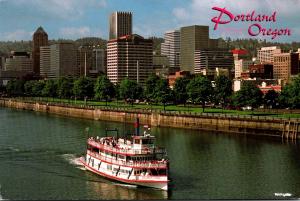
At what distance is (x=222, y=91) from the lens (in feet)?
218

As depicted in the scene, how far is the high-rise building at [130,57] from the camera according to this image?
136m

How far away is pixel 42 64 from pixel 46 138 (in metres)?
156

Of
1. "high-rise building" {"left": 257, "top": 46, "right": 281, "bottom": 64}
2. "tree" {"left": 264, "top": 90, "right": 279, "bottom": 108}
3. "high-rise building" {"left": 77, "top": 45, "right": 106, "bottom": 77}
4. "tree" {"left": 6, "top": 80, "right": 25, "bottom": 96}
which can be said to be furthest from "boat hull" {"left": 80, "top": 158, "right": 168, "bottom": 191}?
"high-rise building" {"left": 77, "top": 45, "right": 106, "bottom": 77}

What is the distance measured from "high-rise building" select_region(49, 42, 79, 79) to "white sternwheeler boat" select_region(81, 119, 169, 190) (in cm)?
15574

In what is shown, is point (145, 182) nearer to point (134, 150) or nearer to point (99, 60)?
point (134, 150)

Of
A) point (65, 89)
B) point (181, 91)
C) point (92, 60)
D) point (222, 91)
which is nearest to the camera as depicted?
point (222, 91)

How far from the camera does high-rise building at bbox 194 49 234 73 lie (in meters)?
168

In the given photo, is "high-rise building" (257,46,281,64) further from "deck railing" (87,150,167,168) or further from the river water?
"deck railing" (87,150,167,168)

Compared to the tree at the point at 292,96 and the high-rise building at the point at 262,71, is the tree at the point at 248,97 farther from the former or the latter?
the high-rise building at the point at 262,71

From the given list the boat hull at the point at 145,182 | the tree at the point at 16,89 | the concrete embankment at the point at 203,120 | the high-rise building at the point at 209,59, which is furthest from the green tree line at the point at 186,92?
the high-rise building at the point at 209,59

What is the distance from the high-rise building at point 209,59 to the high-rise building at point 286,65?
3611 cm

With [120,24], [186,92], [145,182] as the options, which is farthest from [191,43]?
[145,182]

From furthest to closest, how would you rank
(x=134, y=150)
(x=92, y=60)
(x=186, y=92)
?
(x=92, y=60)
(x=186, y=92)
(x=134, y=150)

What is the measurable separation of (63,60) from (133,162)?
16300 cm
